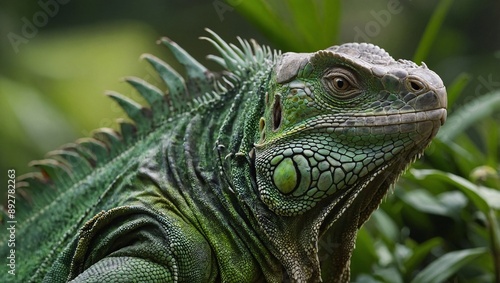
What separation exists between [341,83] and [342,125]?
198 mm

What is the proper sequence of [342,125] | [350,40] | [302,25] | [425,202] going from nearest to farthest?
[342,125] < [425,202] < [302,25] < [350,40]

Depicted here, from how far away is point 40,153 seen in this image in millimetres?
9781

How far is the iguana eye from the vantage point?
2.96 metres

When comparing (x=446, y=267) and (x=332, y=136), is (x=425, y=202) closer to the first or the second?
(x=446, y=267)

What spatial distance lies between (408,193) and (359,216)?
1581mm

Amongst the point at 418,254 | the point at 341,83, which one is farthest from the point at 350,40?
the point at 341,83

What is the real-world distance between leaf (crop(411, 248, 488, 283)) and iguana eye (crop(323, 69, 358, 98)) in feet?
5.17

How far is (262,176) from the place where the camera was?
3.04 m

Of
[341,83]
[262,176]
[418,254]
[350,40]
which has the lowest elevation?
[350,40]

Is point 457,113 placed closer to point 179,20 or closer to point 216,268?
point 216,268

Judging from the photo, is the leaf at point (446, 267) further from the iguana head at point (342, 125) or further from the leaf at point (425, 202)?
the iguana head at point (342, 125)

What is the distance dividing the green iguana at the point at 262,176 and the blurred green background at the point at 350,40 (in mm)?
1285

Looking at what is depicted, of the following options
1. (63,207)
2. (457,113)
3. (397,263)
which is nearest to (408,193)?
(397,263)

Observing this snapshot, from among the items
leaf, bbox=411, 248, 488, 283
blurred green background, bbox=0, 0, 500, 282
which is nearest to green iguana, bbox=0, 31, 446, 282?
leaf, bbox=411, 248, 488, 283
